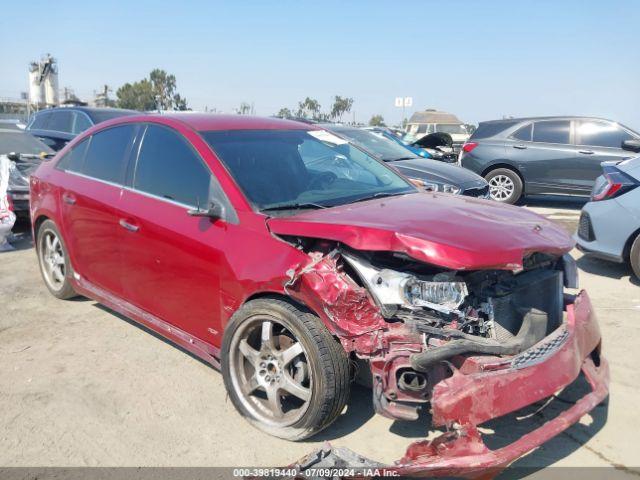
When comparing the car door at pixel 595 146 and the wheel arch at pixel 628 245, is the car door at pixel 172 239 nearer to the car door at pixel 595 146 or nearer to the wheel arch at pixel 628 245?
the wheel arch at pixel 628 245

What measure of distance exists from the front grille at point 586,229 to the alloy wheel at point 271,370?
4.15 m

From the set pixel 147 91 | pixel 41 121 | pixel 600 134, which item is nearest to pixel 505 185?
pixel 600 134

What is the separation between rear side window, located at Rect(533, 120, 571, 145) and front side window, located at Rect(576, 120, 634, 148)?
206 millimetres

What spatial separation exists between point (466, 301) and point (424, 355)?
15.9 inches

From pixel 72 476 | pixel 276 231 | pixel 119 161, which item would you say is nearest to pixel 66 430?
pixel 72 476

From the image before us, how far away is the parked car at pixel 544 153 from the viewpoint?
10.6m

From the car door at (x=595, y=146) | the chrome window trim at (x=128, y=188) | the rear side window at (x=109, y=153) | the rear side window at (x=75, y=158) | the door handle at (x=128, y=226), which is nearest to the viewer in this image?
the chrome window trim at (x=128, y=188)

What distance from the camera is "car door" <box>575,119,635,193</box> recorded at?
1053cm

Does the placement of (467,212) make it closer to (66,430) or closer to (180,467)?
(180,467)

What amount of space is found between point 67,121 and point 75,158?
7.64 m

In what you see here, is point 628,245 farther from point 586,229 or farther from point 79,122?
point 79,122

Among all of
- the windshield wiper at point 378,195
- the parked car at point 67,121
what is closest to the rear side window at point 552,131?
the parked car at point 67,121

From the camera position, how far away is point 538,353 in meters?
2.79

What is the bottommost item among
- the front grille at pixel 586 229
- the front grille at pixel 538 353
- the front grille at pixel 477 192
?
the front grille at pixel 586 229
